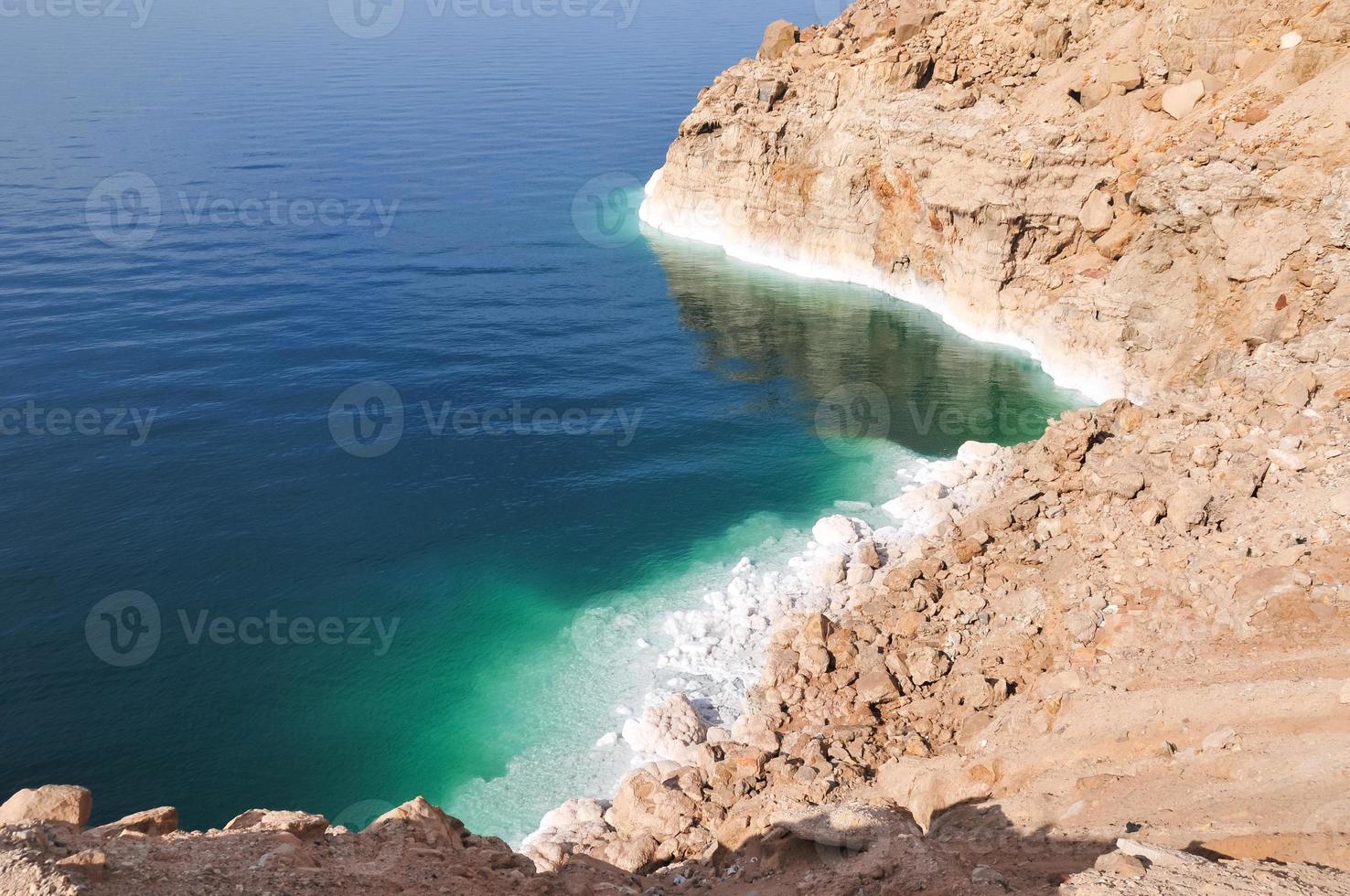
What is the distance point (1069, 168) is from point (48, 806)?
132 feet

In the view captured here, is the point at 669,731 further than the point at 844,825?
Yes

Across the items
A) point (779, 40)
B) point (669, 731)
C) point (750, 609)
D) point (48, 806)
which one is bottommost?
point (669, 731)

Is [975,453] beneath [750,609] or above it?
above

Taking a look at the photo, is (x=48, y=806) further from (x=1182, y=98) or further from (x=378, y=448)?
(x=1182, y=98)

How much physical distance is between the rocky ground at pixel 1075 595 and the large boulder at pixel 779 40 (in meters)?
14.7

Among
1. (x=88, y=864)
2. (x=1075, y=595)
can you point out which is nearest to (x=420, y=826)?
(x=88, y=864)

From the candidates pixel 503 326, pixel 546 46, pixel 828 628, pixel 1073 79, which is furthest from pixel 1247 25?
pixel 546 46

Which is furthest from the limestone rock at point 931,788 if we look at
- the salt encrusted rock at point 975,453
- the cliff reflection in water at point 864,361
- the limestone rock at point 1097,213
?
the limestone rock at point 1097,213

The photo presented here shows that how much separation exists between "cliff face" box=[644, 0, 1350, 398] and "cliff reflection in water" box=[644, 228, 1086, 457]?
1556 mm

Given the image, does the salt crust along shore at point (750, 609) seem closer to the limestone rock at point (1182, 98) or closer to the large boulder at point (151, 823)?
the large boulder at point (151, 823)

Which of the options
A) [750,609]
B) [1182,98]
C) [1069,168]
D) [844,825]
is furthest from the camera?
[1069,168]

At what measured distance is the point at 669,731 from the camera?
71.5 feet

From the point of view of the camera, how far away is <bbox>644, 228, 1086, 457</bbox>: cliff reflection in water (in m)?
37.2

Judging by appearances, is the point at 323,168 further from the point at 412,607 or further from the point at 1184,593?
the point at 1184,593
